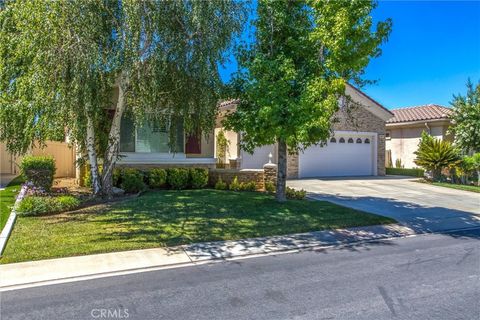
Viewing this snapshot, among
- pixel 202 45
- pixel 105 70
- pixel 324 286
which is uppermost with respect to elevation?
pixel 202 45

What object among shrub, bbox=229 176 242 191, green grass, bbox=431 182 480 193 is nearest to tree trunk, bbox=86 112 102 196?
shrub, bbox=229 176 242 191

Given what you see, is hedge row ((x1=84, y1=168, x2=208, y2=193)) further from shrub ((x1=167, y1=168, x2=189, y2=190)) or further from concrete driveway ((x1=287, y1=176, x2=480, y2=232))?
concrete driveway ((x1=287, y1=176, x2=480, y2=232))

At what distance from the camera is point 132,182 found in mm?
12992

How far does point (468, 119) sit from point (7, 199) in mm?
21134

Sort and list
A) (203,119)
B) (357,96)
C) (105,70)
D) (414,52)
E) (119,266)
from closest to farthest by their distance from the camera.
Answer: (119,266), (105,70), (203,119), (414,52), (357,96)

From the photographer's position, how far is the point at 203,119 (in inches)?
409

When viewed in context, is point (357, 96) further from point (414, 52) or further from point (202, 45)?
point (202, 45)

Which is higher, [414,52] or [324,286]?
[414,52]

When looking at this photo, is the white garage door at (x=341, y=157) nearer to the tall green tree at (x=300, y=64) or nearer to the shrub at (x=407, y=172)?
the shrub at (x=407, y=172)

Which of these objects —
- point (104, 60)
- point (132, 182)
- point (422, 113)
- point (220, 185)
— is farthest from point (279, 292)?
point (422, 113)

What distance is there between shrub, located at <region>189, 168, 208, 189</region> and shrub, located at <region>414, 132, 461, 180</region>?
12085mm

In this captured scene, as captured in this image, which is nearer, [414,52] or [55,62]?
[55,62]

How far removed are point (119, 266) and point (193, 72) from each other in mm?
5430

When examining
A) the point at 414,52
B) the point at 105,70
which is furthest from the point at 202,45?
the point at 414,52
